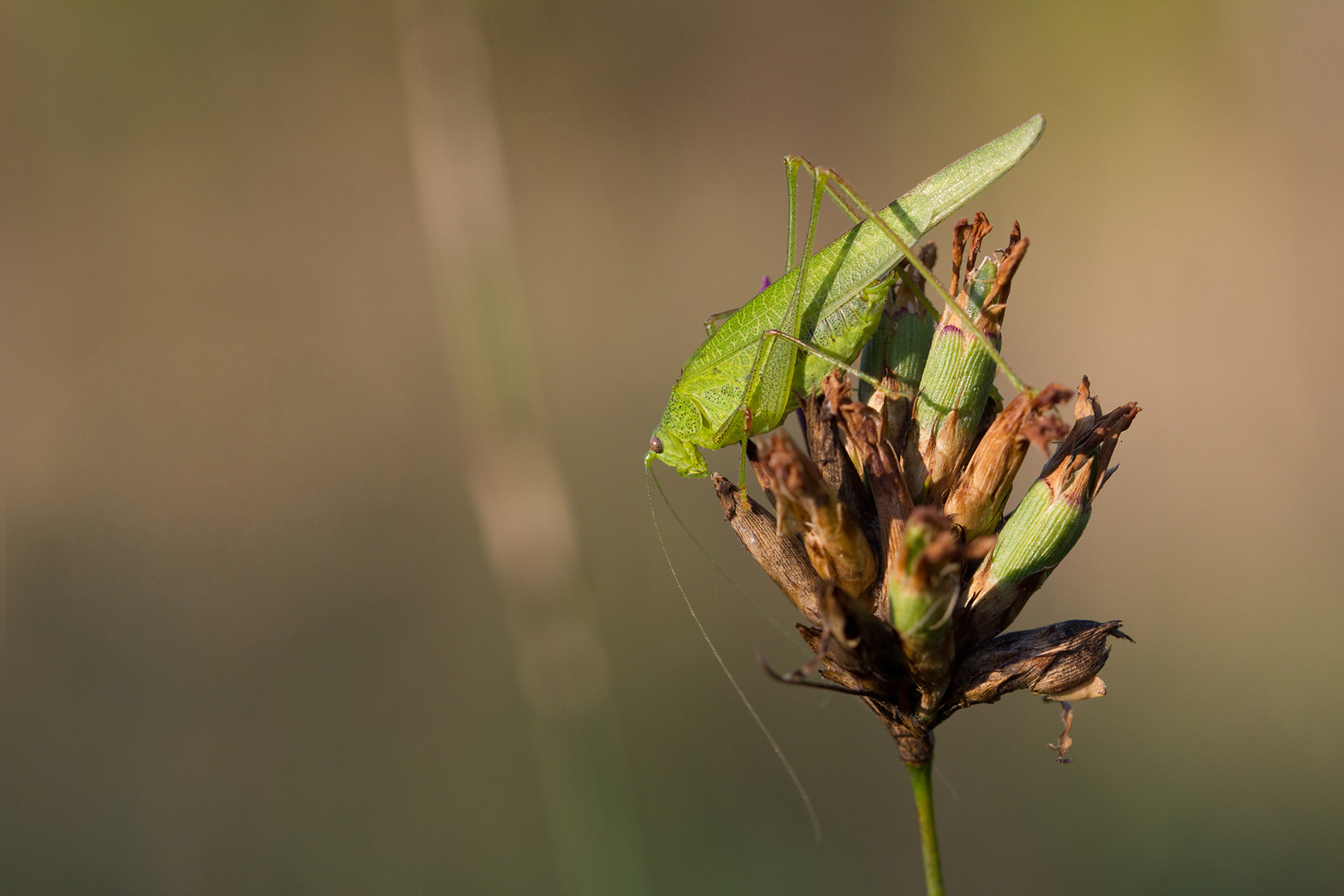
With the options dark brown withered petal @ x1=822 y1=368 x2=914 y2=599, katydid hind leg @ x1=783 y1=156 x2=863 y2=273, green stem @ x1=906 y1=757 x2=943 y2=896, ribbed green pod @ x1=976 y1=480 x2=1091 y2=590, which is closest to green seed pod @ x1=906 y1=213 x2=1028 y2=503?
dark brown withered petal @ x1=822 y1=368 x2=914 y2=599

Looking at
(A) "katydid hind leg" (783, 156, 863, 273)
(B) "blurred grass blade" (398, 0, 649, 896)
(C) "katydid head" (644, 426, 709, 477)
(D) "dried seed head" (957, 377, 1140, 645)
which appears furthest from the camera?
(C) "katydid head" (644, 426, 709, 477)

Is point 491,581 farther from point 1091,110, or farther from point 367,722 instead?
point 1091,110

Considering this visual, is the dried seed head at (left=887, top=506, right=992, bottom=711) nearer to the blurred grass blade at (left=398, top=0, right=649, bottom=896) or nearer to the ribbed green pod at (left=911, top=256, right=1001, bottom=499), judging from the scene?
the ribbed green pod at (left=911, top=256, right=1001, bottom=499)

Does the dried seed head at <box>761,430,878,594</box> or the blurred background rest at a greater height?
the blurred background

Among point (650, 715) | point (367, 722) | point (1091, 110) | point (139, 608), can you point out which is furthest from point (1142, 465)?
point (139, 608)

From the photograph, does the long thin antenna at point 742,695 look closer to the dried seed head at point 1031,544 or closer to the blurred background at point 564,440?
the blurred background at point 564,440

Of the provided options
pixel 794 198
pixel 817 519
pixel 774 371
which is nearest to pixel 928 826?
pixel 817 519

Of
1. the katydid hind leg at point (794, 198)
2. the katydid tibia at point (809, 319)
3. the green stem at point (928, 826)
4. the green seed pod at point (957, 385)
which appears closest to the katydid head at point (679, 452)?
the katydid tibia at point (809, 319)

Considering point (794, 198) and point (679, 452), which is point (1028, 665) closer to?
point (679, 452)
